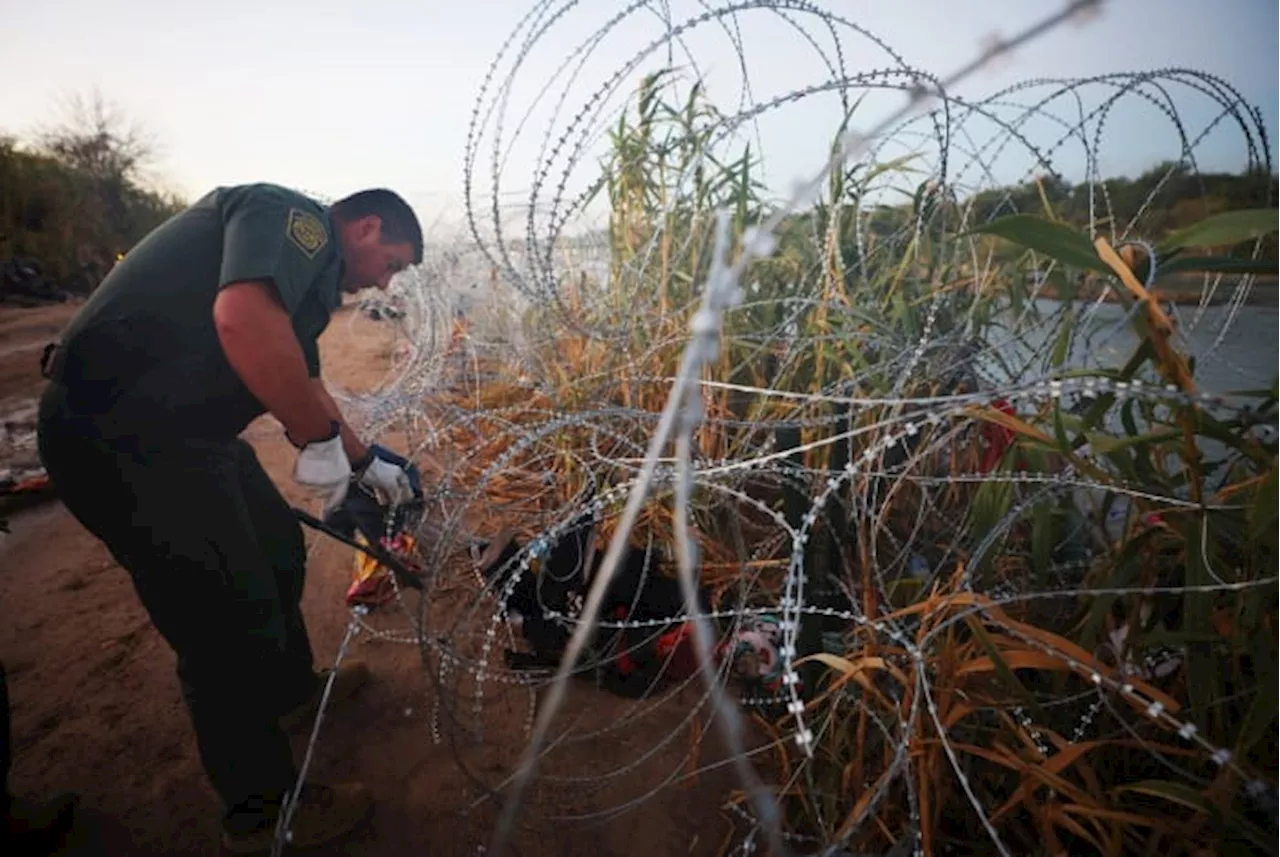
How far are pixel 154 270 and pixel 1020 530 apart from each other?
104 inches

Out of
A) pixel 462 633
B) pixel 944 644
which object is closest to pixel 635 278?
pixel 462 633

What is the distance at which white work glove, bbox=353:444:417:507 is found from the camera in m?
2.37

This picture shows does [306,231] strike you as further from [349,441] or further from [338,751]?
[338,751]

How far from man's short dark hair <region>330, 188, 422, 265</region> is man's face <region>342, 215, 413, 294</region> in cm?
2

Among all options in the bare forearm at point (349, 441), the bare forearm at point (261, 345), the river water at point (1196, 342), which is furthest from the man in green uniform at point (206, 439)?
the river water at point (1196, 342)

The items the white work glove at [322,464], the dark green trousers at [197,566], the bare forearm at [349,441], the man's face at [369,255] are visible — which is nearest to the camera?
the dark green trousers at [197,566]

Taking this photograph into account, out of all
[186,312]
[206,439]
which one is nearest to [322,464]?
[206,439]

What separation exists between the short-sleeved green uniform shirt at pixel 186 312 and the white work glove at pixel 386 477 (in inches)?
23.1

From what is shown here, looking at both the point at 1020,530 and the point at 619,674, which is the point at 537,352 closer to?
the point at 619,674

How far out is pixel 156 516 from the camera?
1550mm

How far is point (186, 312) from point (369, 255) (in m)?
0.58

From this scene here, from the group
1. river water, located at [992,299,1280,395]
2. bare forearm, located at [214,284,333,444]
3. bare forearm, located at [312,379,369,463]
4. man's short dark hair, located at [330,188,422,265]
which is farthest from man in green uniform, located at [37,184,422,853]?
river water, located at [992,299,1280,395]

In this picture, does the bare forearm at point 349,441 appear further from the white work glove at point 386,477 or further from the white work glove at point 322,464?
the white work glove at point 322,464

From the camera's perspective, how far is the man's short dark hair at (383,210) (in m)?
2.06
